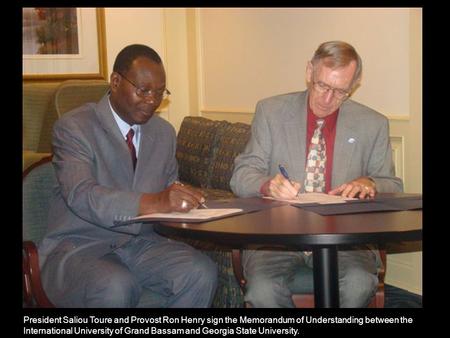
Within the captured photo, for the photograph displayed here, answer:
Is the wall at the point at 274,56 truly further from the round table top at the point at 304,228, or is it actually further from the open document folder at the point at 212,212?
the round table top at the point at 304,228

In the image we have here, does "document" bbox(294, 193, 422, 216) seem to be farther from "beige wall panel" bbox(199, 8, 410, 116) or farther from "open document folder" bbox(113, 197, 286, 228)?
"beige wall panel" bbox(199, 8, 410, 116)

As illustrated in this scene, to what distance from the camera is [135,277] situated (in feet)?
10.2

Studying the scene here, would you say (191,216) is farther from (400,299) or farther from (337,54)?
(400,299)

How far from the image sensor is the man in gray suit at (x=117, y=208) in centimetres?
297

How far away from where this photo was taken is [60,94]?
5.13 meters

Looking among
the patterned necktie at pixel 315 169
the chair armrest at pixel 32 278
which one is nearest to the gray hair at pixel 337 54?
the patterned necktie at pixel 315 169

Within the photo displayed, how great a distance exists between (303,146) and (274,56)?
221cm


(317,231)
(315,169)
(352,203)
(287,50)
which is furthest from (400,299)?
(317,231)

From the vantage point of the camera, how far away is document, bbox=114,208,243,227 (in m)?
2.70

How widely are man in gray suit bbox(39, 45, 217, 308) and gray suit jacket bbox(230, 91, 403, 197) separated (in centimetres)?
46

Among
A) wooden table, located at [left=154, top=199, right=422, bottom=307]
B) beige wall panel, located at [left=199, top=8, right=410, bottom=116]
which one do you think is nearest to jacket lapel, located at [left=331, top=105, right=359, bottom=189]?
wooden table, located at [left=154, top=199, right=422, bottom=307]

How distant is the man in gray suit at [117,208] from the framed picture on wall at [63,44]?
3355 millimetres

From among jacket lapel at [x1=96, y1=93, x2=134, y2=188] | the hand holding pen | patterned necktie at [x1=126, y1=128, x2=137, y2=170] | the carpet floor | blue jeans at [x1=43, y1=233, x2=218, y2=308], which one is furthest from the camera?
the carpet floor
